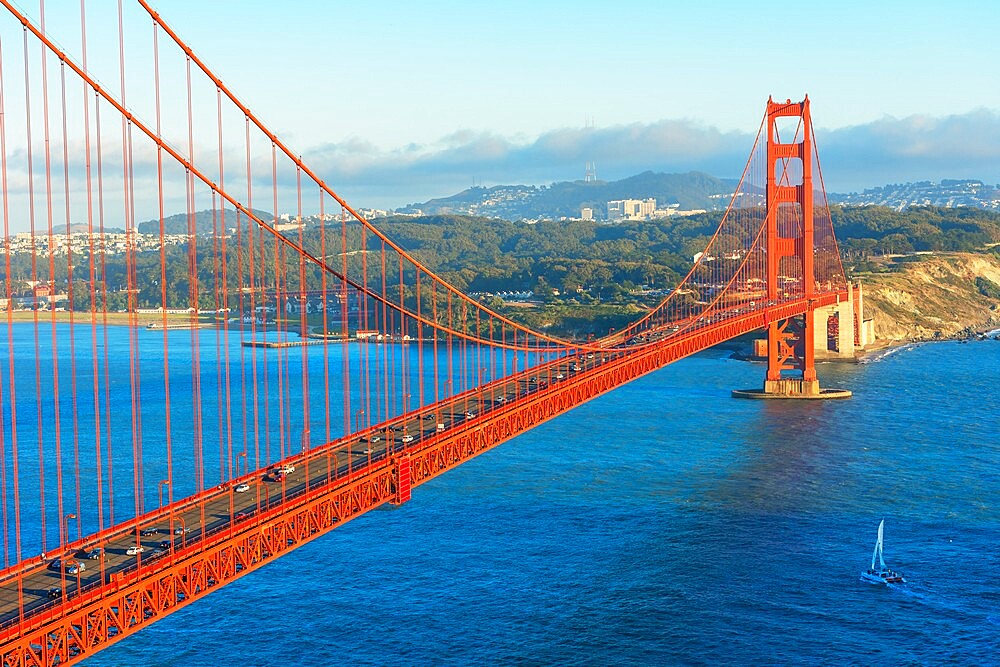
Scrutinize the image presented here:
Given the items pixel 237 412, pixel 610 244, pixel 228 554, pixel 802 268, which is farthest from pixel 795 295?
pixel 610 244

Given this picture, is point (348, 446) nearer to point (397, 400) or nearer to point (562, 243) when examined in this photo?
point (397, 400)

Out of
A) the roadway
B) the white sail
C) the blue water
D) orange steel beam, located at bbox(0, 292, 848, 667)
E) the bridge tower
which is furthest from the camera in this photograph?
the bridge tower

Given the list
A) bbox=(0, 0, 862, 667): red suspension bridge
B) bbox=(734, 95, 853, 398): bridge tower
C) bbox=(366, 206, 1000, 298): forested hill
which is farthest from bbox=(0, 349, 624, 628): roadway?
bbox=(366, 206, 1000, 298): forested hill

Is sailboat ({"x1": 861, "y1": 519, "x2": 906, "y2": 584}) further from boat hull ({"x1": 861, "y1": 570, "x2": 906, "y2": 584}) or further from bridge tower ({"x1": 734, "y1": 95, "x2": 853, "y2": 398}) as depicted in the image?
bridge tower ({"x1": 734, "y1": 95, "x2": 853, "y2": 398})

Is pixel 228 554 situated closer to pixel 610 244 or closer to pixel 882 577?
pixel 882 577

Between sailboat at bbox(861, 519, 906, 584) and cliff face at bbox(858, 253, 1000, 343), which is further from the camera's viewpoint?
cliff face at bbox(858, 253, 1000, 343)
